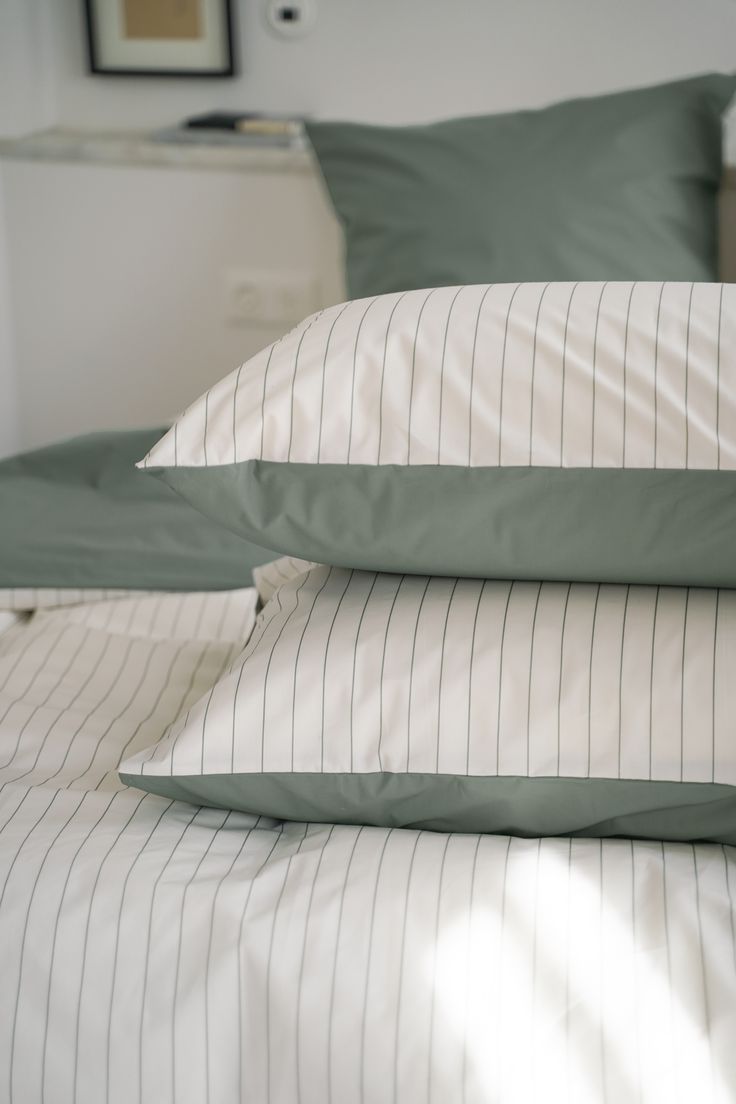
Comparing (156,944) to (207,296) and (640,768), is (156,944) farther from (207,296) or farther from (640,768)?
(207,296)

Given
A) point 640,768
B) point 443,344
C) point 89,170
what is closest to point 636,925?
point 640,768

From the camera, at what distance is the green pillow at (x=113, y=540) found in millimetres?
1187

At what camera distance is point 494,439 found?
724 millimetres

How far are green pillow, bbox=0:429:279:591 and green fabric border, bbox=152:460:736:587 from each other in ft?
1.35

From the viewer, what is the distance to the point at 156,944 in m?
0.68

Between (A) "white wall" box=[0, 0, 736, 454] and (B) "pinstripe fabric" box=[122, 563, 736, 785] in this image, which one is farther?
(A) "white wall" box=[0, 0, 736, 454]

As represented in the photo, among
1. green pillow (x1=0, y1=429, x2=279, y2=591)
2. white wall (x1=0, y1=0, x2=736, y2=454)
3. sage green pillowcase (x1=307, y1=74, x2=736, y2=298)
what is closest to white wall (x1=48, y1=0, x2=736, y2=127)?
white wall (x1=0, y1=0, x2=736, y2=454)

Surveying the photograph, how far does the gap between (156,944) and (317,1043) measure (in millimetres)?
116

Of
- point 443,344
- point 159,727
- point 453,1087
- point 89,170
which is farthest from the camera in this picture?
point 89,170

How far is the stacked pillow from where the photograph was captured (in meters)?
0.71

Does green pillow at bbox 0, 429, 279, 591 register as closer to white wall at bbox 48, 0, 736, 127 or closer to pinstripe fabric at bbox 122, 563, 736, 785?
pinstripe fabric at bbox 122, 563, 736, 785

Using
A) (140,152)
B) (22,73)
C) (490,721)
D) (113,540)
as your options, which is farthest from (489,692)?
(22,73)

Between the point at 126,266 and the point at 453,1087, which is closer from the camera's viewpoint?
the point at 453,1087

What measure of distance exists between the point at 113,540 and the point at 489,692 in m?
0.60
